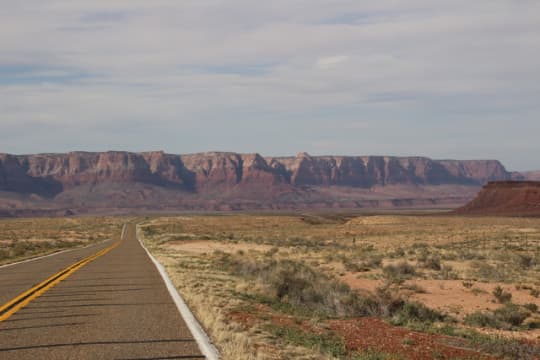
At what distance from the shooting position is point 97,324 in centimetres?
1007

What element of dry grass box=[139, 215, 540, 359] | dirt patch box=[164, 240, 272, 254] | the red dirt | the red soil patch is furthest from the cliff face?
the red soil patch

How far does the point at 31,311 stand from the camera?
1127cm

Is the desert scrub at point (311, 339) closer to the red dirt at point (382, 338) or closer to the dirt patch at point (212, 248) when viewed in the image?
the red dirt at point (382, 338)

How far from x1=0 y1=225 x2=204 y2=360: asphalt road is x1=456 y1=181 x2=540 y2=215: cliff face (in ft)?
336

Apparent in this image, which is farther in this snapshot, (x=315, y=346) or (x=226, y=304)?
(x=226, y=304)

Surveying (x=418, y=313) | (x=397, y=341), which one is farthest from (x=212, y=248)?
(x=397, y=341)

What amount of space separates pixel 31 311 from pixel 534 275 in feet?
64.6

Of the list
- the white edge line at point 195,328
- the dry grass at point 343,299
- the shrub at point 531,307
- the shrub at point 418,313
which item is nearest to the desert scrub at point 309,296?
the dry grass at point 343,299

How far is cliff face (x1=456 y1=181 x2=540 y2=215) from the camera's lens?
11181cm

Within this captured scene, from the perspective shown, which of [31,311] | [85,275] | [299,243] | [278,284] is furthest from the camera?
[299,243]

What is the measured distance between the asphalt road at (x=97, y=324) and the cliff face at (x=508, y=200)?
336 ft

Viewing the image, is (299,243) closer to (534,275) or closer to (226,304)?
(534,275)

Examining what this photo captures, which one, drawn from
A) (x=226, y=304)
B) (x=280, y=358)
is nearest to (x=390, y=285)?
(x=226, y=304)

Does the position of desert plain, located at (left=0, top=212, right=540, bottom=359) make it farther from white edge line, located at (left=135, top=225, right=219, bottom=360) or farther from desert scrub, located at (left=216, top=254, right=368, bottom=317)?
white edge line, located at (left=135, top=225, right=219, bottom=360)
